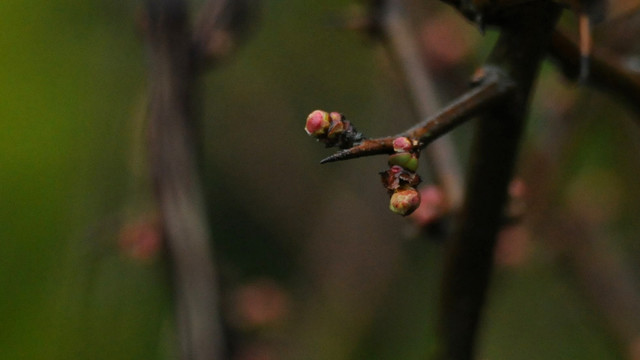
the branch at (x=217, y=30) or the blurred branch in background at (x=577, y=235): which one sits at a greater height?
the branch at (x=217, y=30)

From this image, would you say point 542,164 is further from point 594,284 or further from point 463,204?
point 463,204

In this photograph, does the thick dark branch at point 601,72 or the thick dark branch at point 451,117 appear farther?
the thick dark branch at point 601,72

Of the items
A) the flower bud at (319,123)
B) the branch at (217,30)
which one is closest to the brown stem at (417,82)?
the branch at (217,30)

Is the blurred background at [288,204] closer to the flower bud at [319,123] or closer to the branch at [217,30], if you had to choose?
Result: the branch at [217,30]

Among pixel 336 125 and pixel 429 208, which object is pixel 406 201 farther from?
pixel 429 208

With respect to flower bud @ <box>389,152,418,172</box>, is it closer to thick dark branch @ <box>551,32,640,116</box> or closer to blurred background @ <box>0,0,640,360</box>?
thick dark branch @ <box>551,32,640,116</box>
